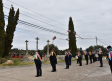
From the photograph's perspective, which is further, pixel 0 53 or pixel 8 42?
pixel 8 42

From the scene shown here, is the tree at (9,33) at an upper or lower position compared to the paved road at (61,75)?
upper

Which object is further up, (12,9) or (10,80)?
(12,9)

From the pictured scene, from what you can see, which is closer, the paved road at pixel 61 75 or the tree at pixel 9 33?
the paved road at pixel 61 75

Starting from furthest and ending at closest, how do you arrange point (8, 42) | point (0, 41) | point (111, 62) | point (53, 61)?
point (8, 42), point (0, 41), point (53, 61), point (111, 62)

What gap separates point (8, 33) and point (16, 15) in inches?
129

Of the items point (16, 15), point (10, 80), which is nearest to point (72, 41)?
point (16, 15)

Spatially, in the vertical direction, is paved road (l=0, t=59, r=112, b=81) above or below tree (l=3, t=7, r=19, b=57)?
below

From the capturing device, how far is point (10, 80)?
6.43 m

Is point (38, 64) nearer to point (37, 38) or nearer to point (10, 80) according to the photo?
point (10, 80)

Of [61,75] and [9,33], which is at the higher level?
[9,33]

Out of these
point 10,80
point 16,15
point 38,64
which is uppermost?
Result: point 16,15

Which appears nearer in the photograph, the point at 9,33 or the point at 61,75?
the point at 61,75

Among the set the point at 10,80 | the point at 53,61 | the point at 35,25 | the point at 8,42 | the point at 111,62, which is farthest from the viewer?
the point at 8,42

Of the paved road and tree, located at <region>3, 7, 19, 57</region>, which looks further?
tree, located at <region>3, 7, 19, 57</region>
